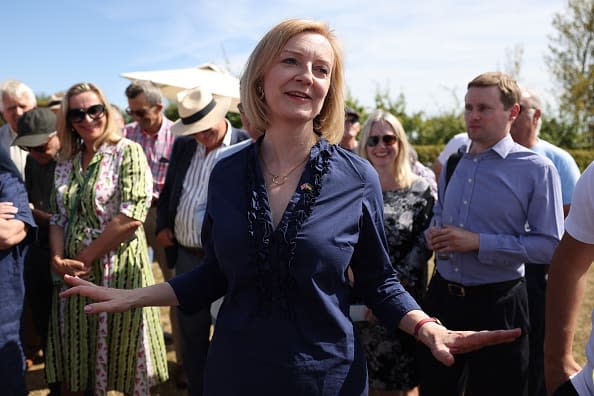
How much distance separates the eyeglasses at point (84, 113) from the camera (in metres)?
3.49

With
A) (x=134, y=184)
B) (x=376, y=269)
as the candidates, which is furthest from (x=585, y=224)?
(x=134, y=184)

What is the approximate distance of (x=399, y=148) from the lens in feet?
12.7

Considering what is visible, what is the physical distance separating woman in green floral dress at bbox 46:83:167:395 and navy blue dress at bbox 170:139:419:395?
5.92ft

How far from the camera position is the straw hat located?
13.1ft

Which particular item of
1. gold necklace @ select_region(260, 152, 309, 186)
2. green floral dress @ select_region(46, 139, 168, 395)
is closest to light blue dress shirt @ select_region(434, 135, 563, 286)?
gold necklace @ select_region(260, 152, 309, 186)

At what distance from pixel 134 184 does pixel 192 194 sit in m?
0.58

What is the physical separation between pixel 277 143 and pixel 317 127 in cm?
18

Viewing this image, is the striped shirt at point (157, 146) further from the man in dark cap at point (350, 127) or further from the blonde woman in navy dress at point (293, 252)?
the blonde woman in navy dress at point (293, 252)

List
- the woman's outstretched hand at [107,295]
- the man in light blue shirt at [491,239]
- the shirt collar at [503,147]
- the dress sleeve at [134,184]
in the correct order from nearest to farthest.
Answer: the woman's outstretched hand at [107,295], the man in light blue shirt at [491,239], the shirt collar at [503,147], the dress sleeve at [134,184]

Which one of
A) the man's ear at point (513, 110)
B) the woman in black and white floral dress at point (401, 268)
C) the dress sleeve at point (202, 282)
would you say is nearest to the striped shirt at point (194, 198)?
the woman in black and white floral dress at point (401, 268)

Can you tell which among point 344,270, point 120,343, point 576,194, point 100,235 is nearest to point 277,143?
point 344,270

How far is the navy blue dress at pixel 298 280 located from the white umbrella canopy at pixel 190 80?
17.0 feet

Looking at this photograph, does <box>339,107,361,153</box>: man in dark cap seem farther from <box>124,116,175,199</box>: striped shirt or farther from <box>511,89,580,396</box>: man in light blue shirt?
<box>124,116,175,199</box>: striped shirt

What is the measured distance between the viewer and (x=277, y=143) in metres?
1.95
